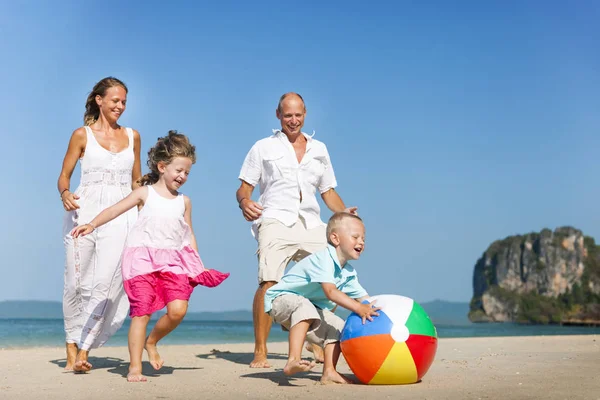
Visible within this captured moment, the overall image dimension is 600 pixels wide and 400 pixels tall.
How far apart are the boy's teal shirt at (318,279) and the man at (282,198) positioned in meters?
1.61

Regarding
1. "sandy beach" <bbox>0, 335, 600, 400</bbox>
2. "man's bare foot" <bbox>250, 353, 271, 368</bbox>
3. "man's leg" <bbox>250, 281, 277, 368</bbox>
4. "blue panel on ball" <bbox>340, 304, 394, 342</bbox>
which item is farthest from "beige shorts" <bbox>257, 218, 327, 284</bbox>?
"blue panel on ball" <bbox>340, 304, 394, 342</bbox>

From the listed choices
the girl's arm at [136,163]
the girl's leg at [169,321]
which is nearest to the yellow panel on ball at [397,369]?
the girl's leg at [169,321]

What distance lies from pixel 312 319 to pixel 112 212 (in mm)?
2128

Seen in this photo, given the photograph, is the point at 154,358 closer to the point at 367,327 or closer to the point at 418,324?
the point at 367,327

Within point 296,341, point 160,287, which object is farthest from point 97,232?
point 296,341

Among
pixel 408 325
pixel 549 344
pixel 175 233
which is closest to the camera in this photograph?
pixel 408 325

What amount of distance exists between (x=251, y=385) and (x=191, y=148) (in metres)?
2.31

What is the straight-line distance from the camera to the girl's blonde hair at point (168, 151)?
6938 millimetres

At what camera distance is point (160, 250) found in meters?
6.74

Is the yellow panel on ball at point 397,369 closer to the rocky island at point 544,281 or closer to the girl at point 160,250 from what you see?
the girl at point 160,250

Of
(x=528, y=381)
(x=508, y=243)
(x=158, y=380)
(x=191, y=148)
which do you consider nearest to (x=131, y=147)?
(x=191, y=148)

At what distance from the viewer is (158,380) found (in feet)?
21.1

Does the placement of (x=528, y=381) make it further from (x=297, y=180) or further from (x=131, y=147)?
(x=131, y=147)

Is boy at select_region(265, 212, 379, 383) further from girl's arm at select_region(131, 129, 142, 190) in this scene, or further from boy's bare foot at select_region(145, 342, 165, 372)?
girl's arm at select_region(131, 129, 142, 190)
